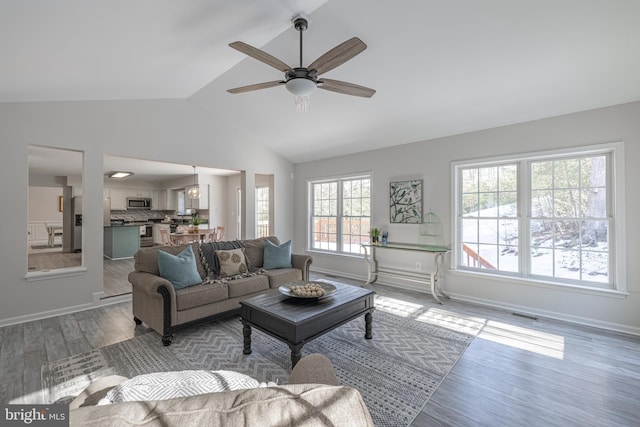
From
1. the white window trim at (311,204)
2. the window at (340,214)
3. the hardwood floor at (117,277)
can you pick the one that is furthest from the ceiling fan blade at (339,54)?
the hardwood floor at (117,277)

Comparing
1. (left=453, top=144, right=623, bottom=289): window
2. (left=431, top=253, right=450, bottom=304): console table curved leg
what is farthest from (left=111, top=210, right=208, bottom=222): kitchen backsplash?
(left=453, top=144, right=623, bottom=289): window

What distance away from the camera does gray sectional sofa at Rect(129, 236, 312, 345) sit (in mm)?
2797

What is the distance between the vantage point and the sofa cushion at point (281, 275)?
377 centimetres

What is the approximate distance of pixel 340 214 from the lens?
19.5ft

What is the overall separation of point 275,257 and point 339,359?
6.36ft

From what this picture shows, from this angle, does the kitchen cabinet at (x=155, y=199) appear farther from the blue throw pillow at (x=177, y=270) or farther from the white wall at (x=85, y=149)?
the blue throw pillow at (x=177, y=270)

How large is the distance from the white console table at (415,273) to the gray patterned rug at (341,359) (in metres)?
0.98

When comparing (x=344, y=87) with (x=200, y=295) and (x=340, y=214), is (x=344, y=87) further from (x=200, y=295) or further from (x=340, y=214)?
(x=340, y=214)

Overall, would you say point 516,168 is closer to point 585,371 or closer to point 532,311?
point 532,311

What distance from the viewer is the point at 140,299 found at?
3154 mm

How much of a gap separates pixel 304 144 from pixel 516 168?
3541 mm

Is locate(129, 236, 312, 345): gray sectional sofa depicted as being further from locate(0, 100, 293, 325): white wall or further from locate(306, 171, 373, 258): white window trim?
locate(306, 171, 373, 258): white window trim

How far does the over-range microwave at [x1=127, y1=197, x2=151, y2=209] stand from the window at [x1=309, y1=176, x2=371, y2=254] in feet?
22.5

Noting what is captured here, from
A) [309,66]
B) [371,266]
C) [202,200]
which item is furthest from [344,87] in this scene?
[202,200]
